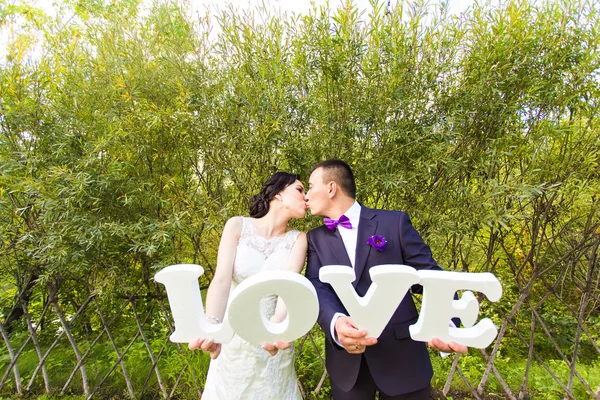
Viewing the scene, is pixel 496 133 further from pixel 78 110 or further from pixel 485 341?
pixel 78 110

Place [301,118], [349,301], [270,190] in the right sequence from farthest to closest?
[301,118], [270,190], [349,301]

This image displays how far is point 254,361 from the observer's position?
1793mm

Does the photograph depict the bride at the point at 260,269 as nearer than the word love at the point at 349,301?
No

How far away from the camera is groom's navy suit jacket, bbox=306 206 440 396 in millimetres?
1519

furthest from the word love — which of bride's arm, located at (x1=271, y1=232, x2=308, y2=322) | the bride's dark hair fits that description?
the bride's dark hair

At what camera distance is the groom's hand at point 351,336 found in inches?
50.0

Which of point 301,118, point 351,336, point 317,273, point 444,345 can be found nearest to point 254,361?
point 317,273

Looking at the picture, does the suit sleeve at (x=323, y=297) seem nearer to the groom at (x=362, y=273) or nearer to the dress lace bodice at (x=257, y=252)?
the groom at (x=362, y=273)

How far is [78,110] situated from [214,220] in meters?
1.37

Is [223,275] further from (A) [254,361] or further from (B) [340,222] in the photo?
(B) [340,222]

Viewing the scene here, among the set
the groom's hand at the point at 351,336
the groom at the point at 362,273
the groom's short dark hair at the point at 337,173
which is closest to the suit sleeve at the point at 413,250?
the groom at the point at 362,273

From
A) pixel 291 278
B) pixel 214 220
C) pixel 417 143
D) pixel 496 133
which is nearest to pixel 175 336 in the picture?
pixel 291 278

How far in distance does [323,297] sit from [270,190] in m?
0.68

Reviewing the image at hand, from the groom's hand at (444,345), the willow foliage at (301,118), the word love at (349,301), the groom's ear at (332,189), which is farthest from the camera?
the willow foliage at (301,118)
